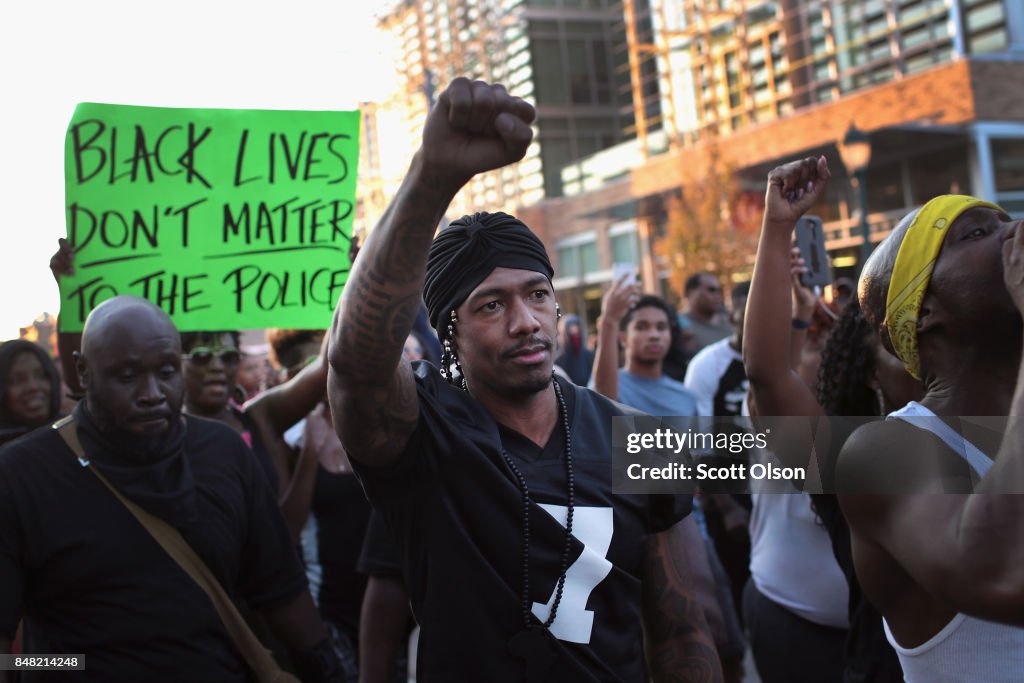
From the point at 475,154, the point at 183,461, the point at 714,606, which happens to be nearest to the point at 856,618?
the point at 714,606

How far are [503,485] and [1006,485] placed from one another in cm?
99

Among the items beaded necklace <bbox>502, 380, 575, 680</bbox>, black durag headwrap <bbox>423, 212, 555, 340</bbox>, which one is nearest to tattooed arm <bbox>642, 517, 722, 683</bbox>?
beaded necklace <bbox>502, 380, 575, 680</bbox>

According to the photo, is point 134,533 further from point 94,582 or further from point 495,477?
point 495,477

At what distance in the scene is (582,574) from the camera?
2.18 m

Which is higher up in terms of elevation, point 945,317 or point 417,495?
point 945,317

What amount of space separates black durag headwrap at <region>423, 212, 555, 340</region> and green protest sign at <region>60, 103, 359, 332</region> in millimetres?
1795

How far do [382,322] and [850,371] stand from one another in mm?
1739

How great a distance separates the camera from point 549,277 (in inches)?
93.6

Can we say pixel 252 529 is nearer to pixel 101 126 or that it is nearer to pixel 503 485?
pixel 503 485

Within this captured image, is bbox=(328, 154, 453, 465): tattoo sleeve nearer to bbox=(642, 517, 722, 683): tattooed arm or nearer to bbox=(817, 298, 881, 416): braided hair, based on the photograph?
bbox=(642, 517, 722, 683): tattooed arm

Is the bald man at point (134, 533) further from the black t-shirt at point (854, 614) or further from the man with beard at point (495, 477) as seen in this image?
→ the black t-shirt at point (854, 614)

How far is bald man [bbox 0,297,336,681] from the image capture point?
8.97ft

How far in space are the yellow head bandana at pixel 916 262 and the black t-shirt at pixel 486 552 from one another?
2.57 feet

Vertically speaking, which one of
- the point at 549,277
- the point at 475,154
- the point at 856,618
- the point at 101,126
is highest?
the point at 101,126
